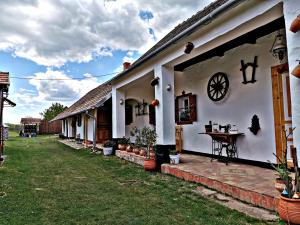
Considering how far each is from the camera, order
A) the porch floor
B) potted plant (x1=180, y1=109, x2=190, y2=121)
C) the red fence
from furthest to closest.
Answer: the red fence
potted plant (x1=180, y1=109, x2=190, y2=121)
the porch floor

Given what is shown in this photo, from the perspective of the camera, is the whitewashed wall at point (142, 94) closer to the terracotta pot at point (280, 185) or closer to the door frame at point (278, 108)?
the door frame at point (278, 108)

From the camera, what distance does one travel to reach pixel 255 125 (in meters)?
5.51

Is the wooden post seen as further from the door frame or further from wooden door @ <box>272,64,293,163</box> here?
the door frame

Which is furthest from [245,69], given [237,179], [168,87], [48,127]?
[48,127]

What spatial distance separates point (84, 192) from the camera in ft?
14.6

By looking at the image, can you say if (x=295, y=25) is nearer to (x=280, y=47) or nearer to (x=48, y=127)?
(x=280, y=47)

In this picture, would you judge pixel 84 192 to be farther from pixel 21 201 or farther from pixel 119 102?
pixel 119 102

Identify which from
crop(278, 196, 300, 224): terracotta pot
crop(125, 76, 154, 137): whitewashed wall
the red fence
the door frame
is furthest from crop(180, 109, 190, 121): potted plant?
the red fence

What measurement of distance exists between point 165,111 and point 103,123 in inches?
316

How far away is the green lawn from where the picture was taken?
122 inches

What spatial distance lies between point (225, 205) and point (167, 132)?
9.76 ft

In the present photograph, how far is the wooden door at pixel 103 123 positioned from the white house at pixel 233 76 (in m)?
5.32

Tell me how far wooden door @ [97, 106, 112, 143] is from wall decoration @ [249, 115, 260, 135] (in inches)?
371

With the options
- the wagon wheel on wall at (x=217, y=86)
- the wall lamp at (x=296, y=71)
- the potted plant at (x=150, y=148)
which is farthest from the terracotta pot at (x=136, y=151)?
the wall lamp at (x=296, y=71)
